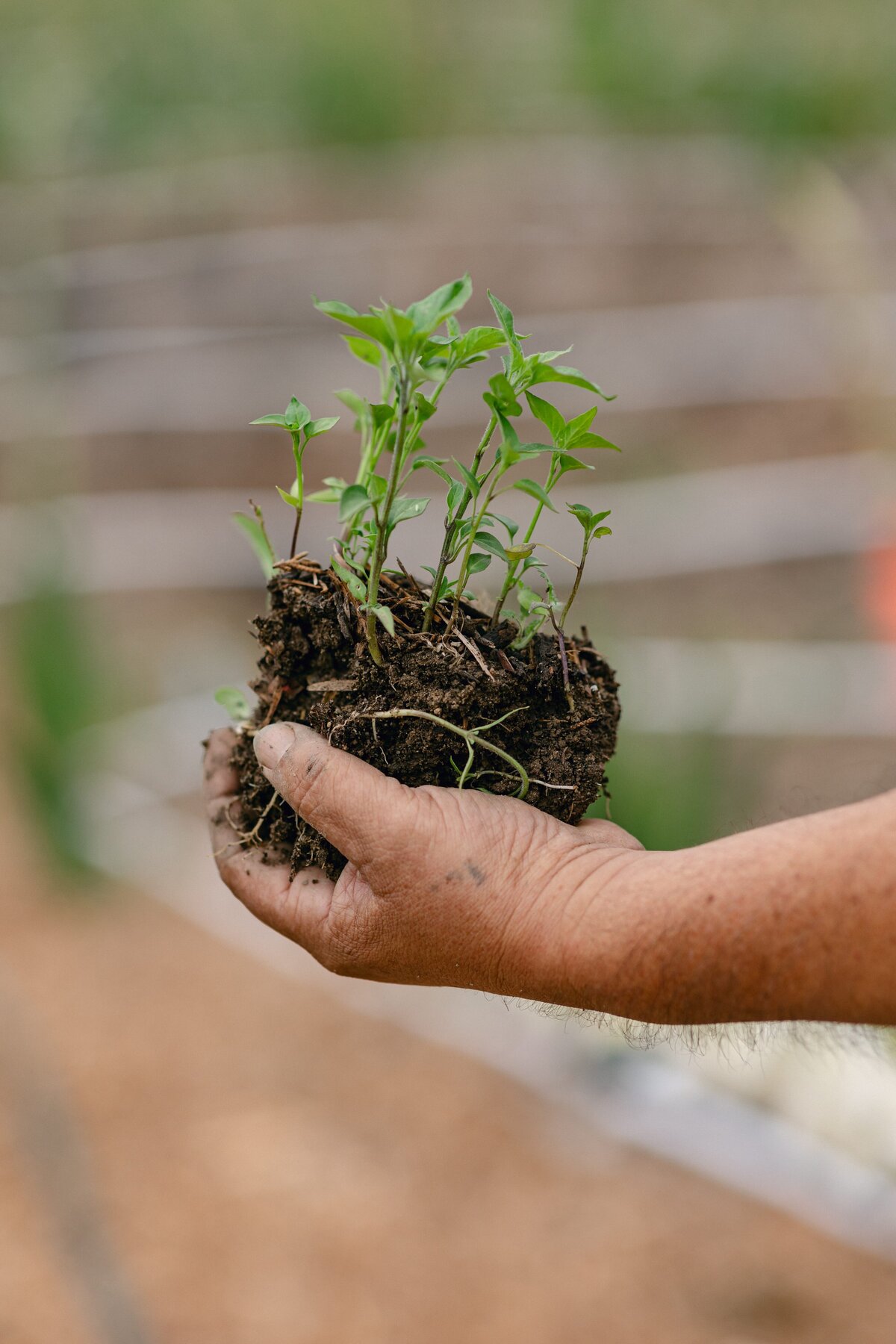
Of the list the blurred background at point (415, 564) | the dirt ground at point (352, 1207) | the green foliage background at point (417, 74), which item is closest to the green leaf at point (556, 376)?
the blurred background at point (415, 564)

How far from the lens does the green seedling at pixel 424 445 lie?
75cm

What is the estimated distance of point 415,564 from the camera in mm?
4203

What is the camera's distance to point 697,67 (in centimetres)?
470

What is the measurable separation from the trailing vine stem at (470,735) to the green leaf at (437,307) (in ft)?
0.92

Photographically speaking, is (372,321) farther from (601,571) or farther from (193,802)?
(601,571)

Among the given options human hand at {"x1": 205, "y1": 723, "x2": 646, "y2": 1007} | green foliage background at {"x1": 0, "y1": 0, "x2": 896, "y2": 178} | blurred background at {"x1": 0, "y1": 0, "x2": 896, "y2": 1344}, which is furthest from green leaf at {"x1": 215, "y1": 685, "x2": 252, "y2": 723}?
green foliage background at {"x1": 0, "y1": 0, "x2": 896, "y2": 178}

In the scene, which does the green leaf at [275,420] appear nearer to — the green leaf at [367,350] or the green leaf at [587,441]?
the green leaf at [367,350]

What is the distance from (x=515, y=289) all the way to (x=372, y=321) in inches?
161

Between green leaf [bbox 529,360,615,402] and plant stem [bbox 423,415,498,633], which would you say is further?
plant stem [bbox 423,415,498,633]

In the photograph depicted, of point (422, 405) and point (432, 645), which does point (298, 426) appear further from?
point (432, 645)

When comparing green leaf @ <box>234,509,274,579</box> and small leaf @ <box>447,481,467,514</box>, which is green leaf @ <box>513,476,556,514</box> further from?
green leaf @ <box>234,509,274,579</box>

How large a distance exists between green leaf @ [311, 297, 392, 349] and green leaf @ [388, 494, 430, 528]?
13 centimetres

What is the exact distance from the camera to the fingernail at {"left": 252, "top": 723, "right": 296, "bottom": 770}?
32.7 inches

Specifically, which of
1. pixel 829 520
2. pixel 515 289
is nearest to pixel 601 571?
pixel 829 520
